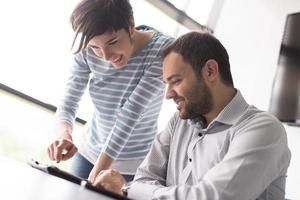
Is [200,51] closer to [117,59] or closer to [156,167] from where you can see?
[117,59]

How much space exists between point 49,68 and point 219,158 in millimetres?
1647

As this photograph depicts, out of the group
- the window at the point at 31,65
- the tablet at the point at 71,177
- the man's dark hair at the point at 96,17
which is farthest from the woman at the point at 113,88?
the window at the point at 31,65

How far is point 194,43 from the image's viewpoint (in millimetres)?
1297

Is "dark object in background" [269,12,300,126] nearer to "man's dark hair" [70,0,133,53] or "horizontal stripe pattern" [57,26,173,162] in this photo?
"horizontal stripe pattern" [57,26,173,162]

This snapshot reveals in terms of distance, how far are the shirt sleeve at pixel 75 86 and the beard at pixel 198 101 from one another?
46 centimetres

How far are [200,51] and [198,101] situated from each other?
170 mm

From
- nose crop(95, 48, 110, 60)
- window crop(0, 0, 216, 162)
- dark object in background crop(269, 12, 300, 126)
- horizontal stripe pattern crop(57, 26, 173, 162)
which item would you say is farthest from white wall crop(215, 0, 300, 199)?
nose crop(95, 48, 110, 60)

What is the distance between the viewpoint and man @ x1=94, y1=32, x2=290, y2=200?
0.95m

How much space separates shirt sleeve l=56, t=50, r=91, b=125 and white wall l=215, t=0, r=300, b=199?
1461 mm

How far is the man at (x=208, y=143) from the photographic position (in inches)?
37.5

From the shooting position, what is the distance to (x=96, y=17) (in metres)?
1.21

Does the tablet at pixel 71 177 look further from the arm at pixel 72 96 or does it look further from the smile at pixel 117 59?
the smile at pixel 117 59

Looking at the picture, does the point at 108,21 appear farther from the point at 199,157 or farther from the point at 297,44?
the point at 297,44

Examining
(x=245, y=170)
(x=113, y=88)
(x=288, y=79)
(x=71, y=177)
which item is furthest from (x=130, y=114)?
(x=288, y=79)
